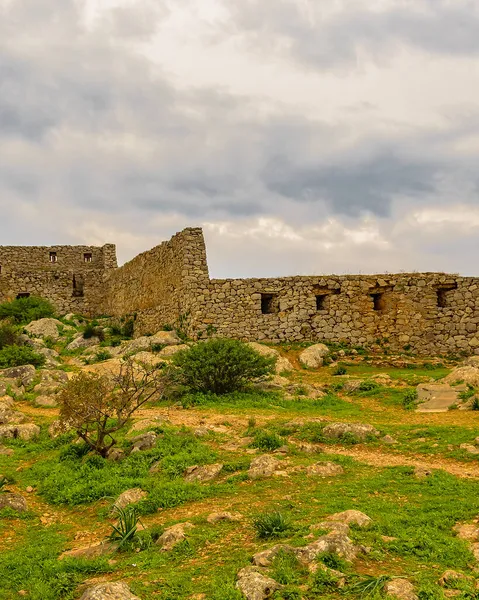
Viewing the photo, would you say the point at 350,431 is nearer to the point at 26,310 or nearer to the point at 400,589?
the point at 400,589

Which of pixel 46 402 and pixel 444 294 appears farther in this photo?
pixel 444 294

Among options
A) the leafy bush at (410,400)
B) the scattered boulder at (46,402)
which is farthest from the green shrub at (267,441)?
the scattered boulder at (46,402)

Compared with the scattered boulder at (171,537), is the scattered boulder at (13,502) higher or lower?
lower

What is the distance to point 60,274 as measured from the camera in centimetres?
3262

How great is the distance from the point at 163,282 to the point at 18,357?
23.2 ft

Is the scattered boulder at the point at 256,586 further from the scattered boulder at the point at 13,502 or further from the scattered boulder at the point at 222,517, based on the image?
the scattered boulder at the point at 13,502

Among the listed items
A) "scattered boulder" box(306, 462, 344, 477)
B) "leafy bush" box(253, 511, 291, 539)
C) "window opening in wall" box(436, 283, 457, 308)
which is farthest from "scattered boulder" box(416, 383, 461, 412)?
"leafy bush" box(253, 511, 291, 539)

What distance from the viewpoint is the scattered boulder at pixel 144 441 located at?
1046 centimetres

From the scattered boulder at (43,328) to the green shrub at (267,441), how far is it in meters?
16.7

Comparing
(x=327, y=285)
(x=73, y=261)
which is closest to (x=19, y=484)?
(x=327, y=285)

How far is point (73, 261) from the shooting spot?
33062mm

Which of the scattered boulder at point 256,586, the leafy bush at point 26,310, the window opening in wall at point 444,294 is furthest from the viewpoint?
the leafy bush at point 26,310

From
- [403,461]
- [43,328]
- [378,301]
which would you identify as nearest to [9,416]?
[403,461]

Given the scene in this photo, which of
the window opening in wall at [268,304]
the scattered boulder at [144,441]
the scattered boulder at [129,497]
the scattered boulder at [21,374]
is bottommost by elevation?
the scattered boulder at [129,497]
